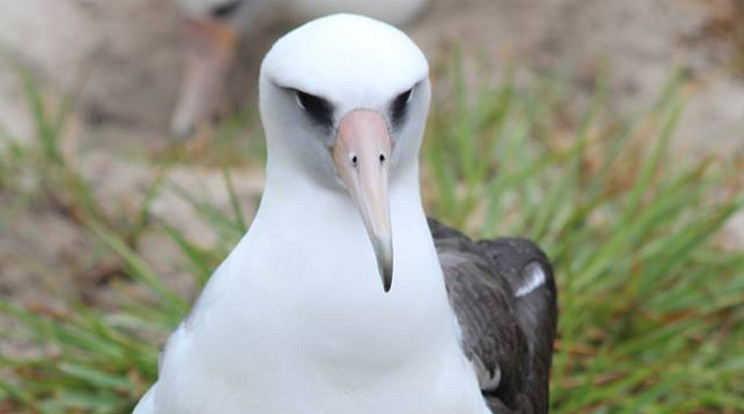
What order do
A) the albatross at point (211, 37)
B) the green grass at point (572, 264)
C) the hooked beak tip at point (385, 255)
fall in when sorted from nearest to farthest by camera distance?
the hooked beak tip at point (385, 255) < the green grass at point (572, 264) < the albatross at point (211, 37)

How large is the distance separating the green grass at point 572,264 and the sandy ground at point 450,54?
399 mm

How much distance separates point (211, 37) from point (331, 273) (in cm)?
347

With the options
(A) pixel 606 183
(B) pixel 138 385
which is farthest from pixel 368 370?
(A) pixel 606 183

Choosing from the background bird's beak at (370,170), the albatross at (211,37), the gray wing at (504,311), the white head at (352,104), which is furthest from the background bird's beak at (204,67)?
the background bird's beak at (370,170)

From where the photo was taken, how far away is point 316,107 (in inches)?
71.8

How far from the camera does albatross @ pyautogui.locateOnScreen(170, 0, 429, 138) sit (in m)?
5.12

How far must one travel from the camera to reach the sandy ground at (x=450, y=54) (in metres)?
4.64

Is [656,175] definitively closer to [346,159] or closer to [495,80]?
[495,80]

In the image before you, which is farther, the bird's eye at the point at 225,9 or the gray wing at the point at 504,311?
the bird's eye at the point at 225,9

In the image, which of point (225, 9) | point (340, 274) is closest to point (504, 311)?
point (340, 274)

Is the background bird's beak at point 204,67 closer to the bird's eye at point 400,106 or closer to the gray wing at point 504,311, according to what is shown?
the gray wing at point 504,311

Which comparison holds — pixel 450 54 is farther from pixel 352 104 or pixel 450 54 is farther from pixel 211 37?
pixel 352 104

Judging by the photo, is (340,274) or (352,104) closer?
(352,104)

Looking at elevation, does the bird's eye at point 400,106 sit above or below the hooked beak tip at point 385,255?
above
